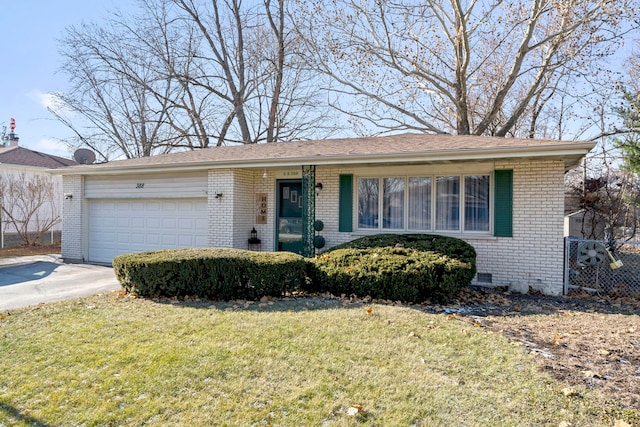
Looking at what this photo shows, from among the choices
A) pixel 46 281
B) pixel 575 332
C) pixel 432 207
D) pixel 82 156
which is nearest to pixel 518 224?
pixel 432 207

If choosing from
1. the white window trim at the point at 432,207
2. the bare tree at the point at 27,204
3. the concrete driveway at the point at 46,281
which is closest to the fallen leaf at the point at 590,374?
the white window trim at the point at 432,207

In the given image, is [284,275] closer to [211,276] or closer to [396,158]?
[211,276]

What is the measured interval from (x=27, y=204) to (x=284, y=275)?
15145mm

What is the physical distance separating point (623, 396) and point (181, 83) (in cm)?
2238

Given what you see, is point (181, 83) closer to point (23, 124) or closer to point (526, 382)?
point (23, 124)

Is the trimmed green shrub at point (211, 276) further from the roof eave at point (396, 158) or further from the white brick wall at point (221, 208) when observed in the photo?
the white brick wall at point (221, 208)

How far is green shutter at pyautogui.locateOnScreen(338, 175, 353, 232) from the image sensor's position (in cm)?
934

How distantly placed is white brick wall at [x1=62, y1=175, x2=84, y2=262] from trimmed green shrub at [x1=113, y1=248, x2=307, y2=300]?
6404 millimetres

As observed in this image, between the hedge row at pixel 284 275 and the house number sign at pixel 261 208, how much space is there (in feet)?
11.4

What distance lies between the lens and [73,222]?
1189 centimetres

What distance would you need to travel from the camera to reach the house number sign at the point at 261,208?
10.4 meters

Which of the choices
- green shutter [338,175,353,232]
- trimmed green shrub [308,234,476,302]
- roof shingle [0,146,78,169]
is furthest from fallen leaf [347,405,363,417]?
roof shingle [0,146,78,169]

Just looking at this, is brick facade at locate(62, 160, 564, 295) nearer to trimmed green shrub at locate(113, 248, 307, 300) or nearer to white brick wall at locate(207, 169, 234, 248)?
white brick wall at locate(207, 169, 234, 248)

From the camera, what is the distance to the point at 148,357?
12.8 ft
